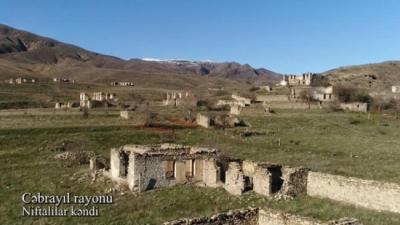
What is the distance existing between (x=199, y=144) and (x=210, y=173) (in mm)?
14639

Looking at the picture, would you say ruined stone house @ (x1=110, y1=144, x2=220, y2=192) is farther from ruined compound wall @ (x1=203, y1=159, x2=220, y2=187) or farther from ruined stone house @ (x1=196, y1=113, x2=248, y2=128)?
ruined stone house @ (x1=196, y1=113, x2=248, y2=128)

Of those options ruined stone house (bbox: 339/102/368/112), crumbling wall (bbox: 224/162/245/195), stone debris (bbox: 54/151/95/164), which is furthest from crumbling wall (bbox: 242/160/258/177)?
ruined stone house (bbox: 339/102/368/112)

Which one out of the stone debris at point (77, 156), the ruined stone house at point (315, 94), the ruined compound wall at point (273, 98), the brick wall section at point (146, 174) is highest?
the ruined stone house at point (315, 94)

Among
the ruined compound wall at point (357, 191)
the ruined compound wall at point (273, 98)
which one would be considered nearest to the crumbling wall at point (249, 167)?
the ruined compound wall at point (357, 191)

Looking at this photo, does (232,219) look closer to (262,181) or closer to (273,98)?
(262,181)

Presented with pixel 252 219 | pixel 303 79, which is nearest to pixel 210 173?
pixel 252 219

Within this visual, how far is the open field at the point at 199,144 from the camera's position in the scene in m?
19.4

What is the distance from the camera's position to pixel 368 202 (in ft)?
61.2

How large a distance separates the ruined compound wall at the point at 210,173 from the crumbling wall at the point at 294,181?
10.5ft

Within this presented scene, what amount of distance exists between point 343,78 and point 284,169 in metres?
106

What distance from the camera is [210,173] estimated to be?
2300 cm

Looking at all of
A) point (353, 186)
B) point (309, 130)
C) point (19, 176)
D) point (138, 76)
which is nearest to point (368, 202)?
point (353, 186)

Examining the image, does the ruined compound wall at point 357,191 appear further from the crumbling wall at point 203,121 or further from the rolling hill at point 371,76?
the rolling hill at point 371,76

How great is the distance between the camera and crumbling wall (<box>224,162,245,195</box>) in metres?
21.0
